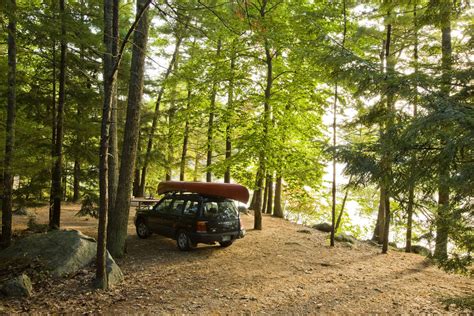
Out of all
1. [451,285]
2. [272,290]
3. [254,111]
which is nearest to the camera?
[272,290]

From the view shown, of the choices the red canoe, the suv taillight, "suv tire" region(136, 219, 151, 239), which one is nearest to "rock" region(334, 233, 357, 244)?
the red canoe

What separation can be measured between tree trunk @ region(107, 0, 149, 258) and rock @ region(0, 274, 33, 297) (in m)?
2.77

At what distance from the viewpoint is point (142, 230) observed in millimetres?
11938

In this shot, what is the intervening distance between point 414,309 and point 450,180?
3.62 meters

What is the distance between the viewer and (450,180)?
170 inches

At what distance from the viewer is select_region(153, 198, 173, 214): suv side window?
11172 mm

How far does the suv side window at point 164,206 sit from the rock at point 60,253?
305 cm

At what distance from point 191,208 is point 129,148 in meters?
2.91

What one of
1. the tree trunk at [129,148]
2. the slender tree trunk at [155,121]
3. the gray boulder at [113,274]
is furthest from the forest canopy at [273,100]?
the slender tree trunk at [155,121]

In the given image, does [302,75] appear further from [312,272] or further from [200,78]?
[312,272]

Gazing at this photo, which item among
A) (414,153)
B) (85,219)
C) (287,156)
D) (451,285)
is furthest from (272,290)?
(85,219)

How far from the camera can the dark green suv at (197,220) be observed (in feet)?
32.7

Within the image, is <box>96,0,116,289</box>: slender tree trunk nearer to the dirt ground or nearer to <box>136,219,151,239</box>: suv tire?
the dirt ground

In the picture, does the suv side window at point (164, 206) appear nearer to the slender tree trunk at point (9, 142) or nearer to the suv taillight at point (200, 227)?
the suv taillight at point (200, 227)
